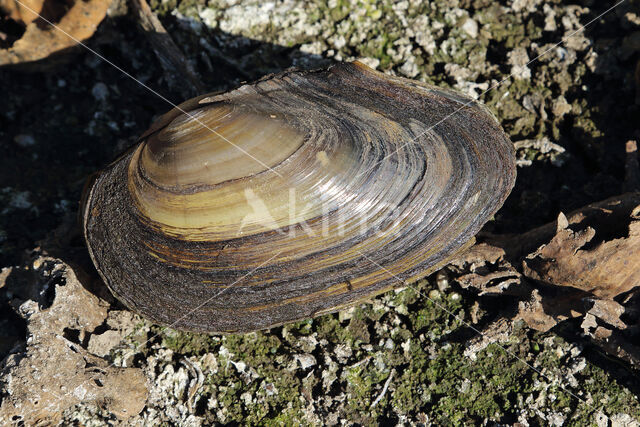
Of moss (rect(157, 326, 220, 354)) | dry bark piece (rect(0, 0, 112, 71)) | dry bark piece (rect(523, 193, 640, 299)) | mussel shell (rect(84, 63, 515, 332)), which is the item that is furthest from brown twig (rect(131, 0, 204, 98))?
dry bark piece (rect(523, 193, 640, 299))

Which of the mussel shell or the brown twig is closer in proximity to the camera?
the mussel shell

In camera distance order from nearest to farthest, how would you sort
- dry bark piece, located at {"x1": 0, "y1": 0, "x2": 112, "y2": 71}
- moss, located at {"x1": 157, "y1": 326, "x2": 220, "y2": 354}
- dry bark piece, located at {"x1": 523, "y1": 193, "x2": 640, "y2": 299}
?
dry bark piece, located at {"x1": 523, "y1": 193, "x2": 640, "y2": 299}, moss, located at {"x1": 157, "y1": 326, "x2": 220, "y2": 354}, dry bark piece, located at {"x1": 0, "y1": 0, "x2": 112, "y2": 71}

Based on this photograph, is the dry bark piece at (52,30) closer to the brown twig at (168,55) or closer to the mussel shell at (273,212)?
the brown twig at (168,55)

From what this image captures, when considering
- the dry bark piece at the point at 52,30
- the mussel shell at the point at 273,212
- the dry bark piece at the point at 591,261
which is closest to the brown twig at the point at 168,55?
the dry bark piece at the point at 52,30

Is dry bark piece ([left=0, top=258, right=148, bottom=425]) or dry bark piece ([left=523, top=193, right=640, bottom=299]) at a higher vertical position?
dry bark piece ([left=523, top=193, right=640, bottom=299])

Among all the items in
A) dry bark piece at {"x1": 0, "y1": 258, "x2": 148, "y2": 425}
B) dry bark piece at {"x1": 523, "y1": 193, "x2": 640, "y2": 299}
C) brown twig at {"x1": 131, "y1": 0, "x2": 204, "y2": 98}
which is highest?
brown twig at {"x1": 131, "y1": 0, "x2": 204, "y2": 98}

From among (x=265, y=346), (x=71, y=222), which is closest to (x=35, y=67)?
(x=71, y=222)

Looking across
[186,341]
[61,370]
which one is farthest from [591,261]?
[61,370]

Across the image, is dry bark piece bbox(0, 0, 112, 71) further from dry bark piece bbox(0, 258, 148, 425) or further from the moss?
the moss

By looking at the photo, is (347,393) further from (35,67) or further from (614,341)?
(35,67)
